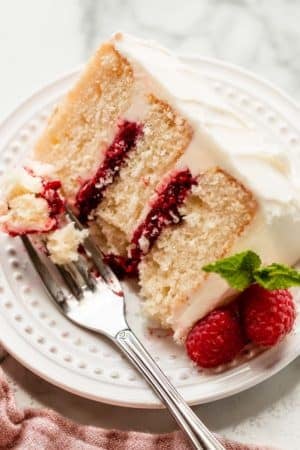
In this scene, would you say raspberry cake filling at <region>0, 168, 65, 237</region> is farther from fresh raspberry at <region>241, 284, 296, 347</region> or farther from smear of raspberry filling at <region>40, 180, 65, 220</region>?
fresh raspberry at <region>241, 284, 296, 347</region>

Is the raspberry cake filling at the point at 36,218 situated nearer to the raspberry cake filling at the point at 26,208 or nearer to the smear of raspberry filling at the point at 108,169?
the raspberry cake filling at the point at 26,208

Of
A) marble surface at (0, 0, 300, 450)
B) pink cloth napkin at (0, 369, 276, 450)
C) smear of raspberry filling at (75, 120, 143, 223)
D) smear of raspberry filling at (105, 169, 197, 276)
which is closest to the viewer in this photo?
pink cloth napkin at (0, 369, 276, 450)

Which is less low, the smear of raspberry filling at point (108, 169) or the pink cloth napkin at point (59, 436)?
the smear of raspberry filling at point (108, 169)

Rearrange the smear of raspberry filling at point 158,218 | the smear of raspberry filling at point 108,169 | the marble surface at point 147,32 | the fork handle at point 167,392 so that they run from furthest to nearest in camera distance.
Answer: the marble surface at point 147,32 → the smear of raspberry filling at point 108,169 → the smear of raspberry filling at point 158,218 → the fork handle at point 167,392

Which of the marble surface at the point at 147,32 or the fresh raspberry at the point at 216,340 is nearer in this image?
the fresh raspberry at the point at 216,340

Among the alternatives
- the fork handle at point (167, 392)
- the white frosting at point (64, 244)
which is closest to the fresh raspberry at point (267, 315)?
the fork handle at point (167, 392)

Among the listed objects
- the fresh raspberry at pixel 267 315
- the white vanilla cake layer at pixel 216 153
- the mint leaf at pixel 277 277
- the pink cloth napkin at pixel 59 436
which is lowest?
the pink cloth napkin at pixel 59 436

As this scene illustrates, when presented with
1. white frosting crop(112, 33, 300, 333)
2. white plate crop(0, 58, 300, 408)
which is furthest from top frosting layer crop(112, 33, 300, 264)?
white plate crop(0, 58, 300, 408)
